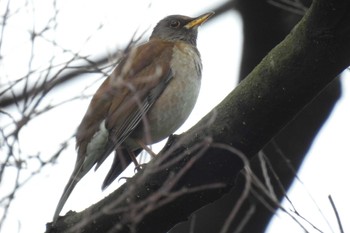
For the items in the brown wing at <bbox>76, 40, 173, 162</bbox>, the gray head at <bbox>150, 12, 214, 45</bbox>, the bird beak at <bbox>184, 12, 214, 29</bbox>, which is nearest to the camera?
the brown wing at <bbox>76, 40, 173, 162</bbox>

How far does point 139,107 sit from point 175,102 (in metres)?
0.66

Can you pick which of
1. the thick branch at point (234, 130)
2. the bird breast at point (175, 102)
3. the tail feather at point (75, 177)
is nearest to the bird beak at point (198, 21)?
the bird breast at point (175, 102)

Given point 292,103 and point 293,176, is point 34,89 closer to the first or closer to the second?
point 292,103

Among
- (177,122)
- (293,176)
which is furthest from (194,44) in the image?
(293,176)

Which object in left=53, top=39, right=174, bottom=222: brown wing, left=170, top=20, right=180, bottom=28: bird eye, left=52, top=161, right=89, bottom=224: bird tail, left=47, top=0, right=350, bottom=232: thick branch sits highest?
left=170, top=20, right=180, bottom=28: bird eye

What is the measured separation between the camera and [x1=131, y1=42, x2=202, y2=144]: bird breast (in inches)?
245

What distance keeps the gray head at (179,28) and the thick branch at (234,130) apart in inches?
136

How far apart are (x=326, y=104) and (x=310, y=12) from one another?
71.7 inches

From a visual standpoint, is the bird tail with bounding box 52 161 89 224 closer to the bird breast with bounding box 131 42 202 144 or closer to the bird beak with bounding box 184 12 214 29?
the bird breast with bounding box 131 42 202 144

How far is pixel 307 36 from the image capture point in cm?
375

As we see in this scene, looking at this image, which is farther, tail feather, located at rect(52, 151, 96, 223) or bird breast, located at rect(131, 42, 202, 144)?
bird breast, located at rect(131, 42, 202, 144)

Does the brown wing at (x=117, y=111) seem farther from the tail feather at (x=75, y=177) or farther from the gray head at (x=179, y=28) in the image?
the gray head at (x=179, y=28)

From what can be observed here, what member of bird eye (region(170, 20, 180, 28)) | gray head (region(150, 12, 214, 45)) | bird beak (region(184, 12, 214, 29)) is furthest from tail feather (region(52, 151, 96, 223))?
bird eye (region(170, 20, 180, 28))

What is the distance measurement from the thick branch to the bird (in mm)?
1035
